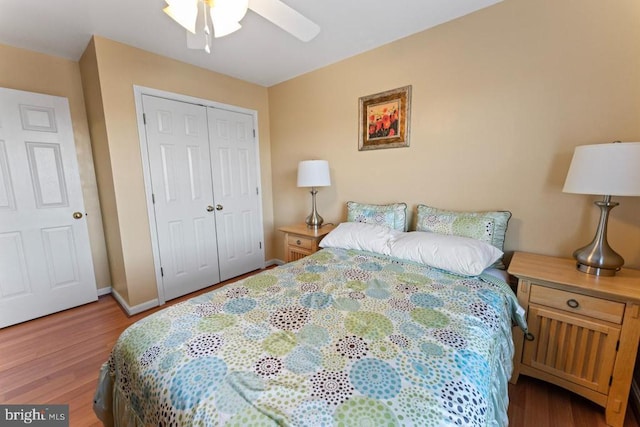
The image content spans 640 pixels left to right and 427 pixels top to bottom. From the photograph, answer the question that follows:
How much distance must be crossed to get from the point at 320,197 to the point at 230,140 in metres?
1.24

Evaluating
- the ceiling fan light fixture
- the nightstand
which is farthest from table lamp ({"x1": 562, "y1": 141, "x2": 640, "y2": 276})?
the ceiling fan light fixture

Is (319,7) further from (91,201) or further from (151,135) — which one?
(91,201)

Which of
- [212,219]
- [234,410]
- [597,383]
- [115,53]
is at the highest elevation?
[115,53]

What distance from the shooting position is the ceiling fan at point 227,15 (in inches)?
45.5

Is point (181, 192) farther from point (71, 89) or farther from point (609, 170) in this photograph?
point (609, 170)

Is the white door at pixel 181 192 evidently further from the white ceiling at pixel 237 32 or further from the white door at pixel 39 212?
the white door at pixel 39 212

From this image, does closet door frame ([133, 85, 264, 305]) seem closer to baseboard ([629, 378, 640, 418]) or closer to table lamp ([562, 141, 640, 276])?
table lamp ([562, 141, 640, 276])

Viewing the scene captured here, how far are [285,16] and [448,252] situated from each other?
5.22ft

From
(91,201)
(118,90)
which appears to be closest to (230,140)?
(118,90)

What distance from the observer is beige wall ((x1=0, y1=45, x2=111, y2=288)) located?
2.17 meters

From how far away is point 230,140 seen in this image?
2975 mm

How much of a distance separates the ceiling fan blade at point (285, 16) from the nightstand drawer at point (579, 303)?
1.86 meters

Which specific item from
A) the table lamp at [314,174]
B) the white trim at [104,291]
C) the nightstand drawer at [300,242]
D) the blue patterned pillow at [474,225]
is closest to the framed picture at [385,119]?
the table lamp at [314,174]

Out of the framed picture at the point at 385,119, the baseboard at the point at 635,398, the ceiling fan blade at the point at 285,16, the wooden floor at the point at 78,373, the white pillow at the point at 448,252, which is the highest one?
the ceiling fan blade at the point at 285,16
